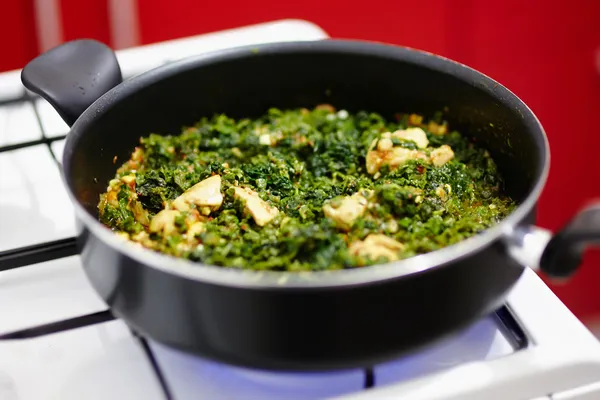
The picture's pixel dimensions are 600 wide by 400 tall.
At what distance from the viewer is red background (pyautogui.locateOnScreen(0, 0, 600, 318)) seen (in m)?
1.79

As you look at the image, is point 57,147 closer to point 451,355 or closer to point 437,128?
point 437,128

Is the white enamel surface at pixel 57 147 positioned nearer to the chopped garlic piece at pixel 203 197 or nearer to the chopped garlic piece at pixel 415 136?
the chopped garlic piece at pixel 203 197

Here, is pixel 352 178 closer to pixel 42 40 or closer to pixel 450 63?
pixel 450 63

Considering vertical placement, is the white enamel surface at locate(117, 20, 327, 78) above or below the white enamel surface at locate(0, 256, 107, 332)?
above

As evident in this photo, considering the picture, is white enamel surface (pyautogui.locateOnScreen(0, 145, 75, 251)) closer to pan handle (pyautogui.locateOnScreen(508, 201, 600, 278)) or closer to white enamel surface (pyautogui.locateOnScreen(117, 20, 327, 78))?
white enamel surface (pyautogui.locateOnScreen(117, 20, 327, 78))

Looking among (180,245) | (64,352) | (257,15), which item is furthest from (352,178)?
(257,15)

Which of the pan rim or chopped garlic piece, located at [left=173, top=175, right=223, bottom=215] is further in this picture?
chopped garlic piece, located at [left=173, top=175, right=223, bottom=215]

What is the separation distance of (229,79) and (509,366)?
25.0 inches

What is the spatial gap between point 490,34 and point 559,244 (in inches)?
56.7

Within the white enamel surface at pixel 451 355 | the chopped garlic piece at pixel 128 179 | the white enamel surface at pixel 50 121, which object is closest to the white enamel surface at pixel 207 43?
the white enamel surface at pixel 50 121

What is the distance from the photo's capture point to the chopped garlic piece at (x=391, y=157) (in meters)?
1.02

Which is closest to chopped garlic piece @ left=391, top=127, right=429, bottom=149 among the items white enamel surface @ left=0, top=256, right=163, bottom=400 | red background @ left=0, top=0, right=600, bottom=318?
white enamel surface @ left=0, top=256, right=163, bottom=400

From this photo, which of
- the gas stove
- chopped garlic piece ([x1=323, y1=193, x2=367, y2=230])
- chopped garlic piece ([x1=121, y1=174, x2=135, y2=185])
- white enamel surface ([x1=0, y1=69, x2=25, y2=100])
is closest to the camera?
the gas stove

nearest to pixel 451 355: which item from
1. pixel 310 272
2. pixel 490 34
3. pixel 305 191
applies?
pixel 310 272
